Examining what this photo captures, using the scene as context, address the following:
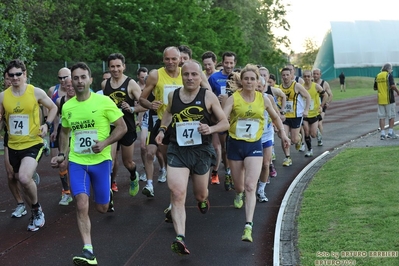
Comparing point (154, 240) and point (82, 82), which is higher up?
point (82, 82)

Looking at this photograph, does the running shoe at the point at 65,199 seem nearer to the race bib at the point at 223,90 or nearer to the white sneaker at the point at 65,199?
the white sneaker at the point at 65,199

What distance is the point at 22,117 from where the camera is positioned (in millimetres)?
8508

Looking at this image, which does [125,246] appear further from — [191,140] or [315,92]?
[315,92]

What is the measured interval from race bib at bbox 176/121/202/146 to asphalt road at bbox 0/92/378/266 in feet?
3.70

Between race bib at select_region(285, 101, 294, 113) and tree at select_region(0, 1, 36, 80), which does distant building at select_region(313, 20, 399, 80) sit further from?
race bib at select_region(285, 101, 294, 113)

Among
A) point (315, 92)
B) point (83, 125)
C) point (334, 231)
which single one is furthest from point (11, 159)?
point (315, 92)

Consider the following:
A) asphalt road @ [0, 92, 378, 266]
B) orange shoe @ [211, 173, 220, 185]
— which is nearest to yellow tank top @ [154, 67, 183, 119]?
asphalt road @ [0, 92, 378, 266]

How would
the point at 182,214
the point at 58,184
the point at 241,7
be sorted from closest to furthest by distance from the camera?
the point at 182,214 < the point at 58,184 < the point at 241,7

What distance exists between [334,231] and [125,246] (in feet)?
7.33

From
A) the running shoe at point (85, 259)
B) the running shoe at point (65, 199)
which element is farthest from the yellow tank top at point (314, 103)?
the running shoe at point (85, 259)

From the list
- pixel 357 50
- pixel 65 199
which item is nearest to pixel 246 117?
pixel 65 199

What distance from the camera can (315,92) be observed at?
624 inches

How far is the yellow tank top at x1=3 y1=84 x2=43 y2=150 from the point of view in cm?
851

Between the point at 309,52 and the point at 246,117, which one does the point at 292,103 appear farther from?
the point at 309,52
